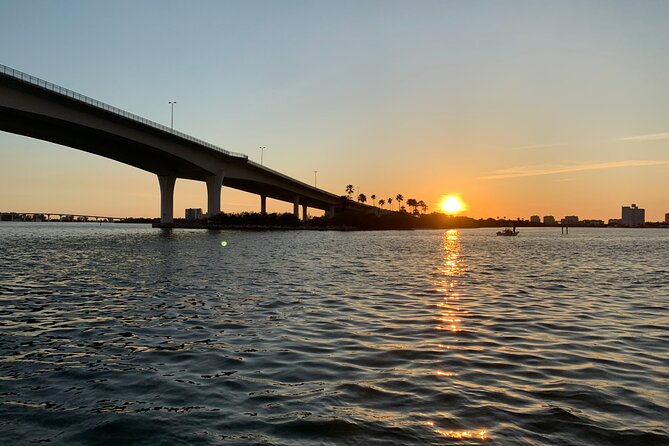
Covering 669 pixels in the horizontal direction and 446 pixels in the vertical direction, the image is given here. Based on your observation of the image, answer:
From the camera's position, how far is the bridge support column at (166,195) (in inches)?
4582

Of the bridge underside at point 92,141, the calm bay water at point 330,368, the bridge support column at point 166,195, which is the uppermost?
the bridge underside at point 92,141

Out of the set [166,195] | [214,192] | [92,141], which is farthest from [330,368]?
[166,195]

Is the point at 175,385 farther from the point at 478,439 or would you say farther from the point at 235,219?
the point at 235,219

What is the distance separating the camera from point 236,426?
638cm

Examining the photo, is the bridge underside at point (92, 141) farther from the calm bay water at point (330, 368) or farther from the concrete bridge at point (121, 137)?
the calm bay water at point (330, 368)

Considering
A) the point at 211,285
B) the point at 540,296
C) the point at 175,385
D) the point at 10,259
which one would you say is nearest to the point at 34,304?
the point at 211,285

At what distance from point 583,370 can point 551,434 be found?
3.67 metres

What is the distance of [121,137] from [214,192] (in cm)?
3907

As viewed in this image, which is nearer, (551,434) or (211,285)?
(551,434)

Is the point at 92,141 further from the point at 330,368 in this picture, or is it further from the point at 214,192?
the point at 330,368

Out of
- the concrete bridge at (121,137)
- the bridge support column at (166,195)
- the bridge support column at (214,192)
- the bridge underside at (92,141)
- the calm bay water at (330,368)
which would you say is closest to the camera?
the calm bay water at (330,368)

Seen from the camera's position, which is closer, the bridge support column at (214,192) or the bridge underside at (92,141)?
the bridge underside at (92,141)

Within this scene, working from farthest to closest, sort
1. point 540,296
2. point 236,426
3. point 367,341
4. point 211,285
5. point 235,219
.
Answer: point 235,219
point 211,285
point 540,296
point 367,341
point 236,426

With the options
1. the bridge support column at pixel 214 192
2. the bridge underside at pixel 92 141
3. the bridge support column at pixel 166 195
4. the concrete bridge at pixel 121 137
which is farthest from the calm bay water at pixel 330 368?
the bridge support column at pixel 166 195
